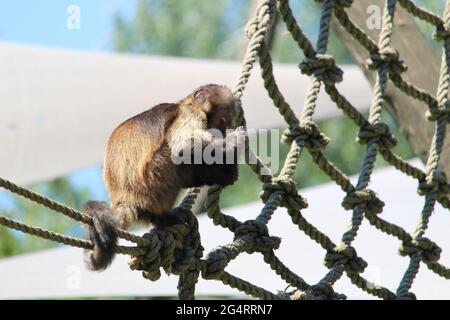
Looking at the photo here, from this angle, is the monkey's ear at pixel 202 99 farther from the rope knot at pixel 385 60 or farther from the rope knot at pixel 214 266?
the rope knot at pixel 385 60

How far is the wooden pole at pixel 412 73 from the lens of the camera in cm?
361

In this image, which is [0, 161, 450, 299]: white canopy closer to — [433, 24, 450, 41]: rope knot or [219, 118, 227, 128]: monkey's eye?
[433, 24, 450, 41]: rope knot

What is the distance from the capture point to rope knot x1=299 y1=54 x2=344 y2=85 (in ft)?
9.37

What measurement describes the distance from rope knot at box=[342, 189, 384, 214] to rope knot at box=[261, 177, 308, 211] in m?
0.26

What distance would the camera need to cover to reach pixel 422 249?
3145 mm

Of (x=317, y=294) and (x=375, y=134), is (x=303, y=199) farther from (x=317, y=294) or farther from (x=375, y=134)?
(x=375, y=134)

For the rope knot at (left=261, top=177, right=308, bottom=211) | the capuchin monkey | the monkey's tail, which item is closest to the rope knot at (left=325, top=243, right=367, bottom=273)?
A: the rope knot at (left=261, top=177, right=308, bottom=211)

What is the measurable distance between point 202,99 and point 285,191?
39 centimetres

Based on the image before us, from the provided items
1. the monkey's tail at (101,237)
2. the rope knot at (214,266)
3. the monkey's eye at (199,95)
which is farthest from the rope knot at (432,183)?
the monkey's tail at (101,237)

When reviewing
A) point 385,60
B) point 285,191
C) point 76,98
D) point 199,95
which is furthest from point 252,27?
point 76,98

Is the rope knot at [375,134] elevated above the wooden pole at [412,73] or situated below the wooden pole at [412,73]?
below

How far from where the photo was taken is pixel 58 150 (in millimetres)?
5527

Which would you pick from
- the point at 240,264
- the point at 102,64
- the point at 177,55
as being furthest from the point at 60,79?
the point at 177,55
